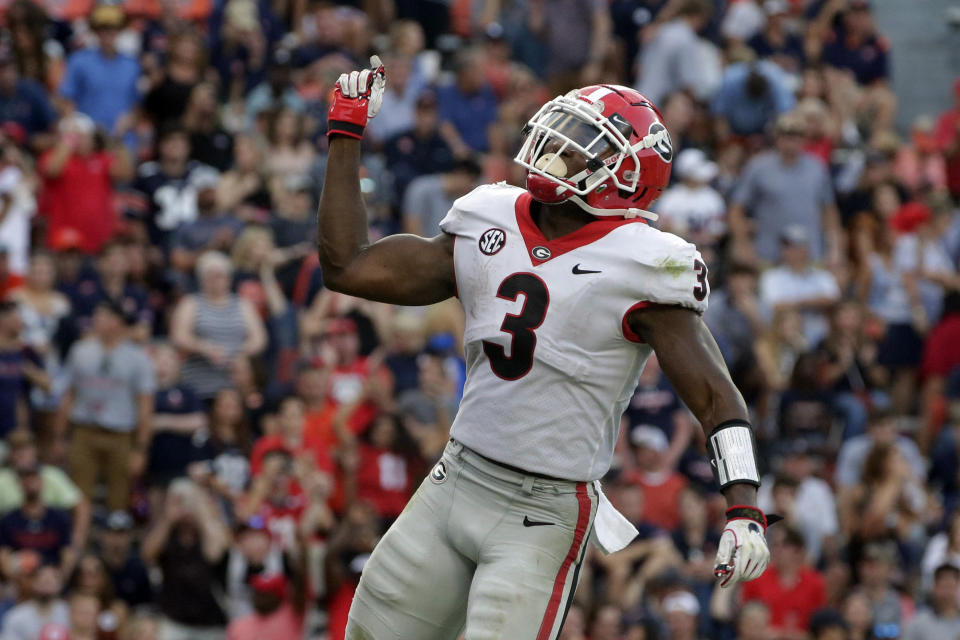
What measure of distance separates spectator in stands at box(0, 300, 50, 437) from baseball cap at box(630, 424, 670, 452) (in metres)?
4.01

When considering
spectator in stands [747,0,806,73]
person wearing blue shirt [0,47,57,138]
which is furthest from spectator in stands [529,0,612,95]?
person wearing blue shirt [0,47,57,138]

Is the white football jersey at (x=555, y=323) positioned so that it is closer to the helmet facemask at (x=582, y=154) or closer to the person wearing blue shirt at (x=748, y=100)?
the helmet facemask at (x=582, y=154)

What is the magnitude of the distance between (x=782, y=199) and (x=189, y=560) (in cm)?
603

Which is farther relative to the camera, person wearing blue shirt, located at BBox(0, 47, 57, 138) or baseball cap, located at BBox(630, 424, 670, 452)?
person wearing blue shirt, located at BBox(0, 47, 57, 138)

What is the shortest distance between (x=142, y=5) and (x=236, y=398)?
502cm

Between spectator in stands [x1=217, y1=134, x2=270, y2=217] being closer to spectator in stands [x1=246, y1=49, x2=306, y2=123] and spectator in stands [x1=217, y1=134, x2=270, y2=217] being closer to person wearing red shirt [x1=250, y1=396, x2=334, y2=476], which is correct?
spectator in stands [x1=246, y1=49, x2=306, y2=123]

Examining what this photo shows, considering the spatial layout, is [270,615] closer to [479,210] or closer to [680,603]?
[680,603]

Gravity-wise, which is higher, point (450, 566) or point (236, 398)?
point (450, 566)

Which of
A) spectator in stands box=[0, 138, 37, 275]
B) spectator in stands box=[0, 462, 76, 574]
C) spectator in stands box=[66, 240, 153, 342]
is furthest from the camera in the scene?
spectator in stands box=[0, 138, 37, 275]

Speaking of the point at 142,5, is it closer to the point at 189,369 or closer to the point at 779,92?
the point at 189,369

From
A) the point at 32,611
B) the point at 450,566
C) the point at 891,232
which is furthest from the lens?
the point at 891,232

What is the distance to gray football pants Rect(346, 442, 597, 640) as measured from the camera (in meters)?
4.89

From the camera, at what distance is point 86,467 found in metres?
11.2

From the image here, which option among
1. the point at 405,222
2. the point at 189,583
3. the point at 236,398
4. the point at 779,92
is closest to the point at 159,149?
the point at 405,222
